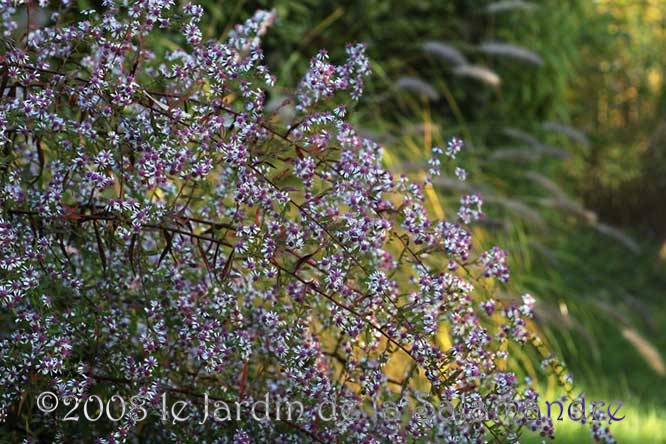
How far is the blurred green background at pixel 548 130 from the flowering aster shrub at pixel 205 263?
1810mm

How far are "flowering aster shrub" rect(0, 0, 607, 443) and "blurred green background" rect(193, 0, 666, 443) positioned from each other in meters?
1.81

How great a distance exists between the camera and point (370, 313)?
2504 mm

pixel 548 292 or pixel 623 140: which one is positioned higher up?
pixel 623 140

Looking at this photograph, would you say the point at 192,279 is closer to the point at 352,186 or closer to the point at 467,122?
the point at 352,186

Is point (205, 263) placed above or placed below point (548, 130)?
below

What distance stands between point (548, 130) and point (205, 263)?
4794 mm

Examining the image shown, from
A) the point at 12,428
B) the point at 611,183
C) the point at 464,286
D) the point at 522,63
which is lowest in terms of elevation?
the point at 12,428

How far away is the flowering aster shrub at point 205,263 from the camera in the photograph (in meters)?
2.38

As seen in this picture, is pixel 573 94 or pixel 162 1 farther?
pixel 573 94

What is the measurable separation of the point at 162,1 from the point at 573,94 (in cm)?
714

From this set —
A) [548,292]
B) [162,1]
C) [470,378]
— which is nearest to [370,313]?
[470,378]

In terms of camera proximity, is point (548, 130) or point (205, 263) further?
point (548, 130)

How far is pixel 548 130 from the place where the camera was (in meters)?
6.76

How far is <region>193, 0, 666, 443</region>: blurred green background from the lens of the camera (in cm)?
553
